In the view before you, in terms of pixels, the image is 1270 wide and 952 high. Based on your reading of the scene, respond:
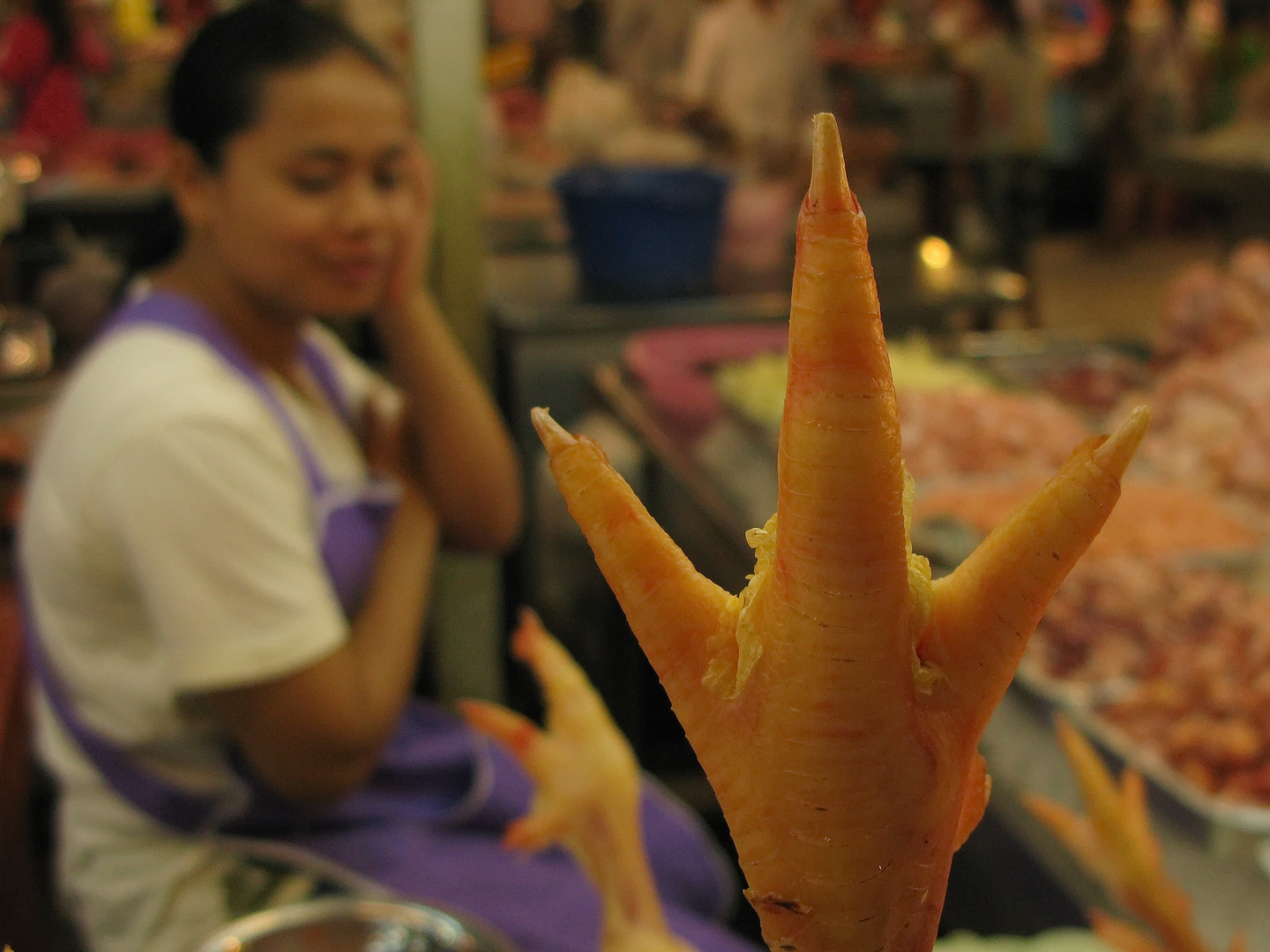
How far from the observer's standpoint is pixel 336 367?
2037mm

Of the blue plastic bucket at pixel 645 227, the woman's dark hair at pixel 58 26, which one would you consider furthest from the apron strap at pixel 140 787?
the woman's dark hair at pixel 58 26

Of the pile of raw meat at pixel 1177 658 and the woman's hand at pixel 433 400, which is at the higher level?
the woman's hand at pixel 433 400

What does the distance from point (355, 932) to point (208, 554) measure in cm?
48

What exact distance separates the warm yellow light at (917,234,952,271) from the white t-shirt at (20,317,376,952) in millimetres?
2814

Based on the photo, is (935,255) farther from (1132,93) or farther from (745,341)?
(1132,93)

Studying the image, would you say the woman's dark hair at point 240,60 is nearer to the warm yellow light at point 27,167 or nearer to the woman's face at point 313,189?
the woman's face at point 313,189

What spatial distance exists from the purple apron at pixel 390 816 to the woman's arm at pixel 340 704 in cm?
9

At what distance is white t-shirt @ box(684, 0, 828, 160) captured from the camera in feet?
20.0

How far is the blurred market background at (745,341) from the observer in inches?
54.7

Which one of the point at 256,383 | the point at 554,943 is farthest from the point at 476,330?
the point at 554,943

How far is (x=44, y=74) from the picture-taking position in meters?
6.51

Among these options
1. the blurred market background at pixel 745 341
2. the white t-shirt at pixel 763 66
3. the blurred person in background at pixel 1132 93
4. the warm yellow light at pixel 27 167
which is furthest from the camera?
the blurred person in background at pixel 1132 93

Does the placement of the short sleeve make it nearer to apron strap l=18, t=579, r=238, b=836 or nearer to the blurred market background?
apron strap l=18, t=579, r=238, b=836

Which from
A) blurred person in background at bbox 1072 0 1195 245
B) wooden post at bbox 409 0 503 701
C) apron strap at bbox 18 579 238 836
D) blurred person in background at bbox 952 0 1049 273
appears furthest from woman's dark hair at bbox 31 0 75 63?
blurred person in background at bbox 1072 0 1195 245
